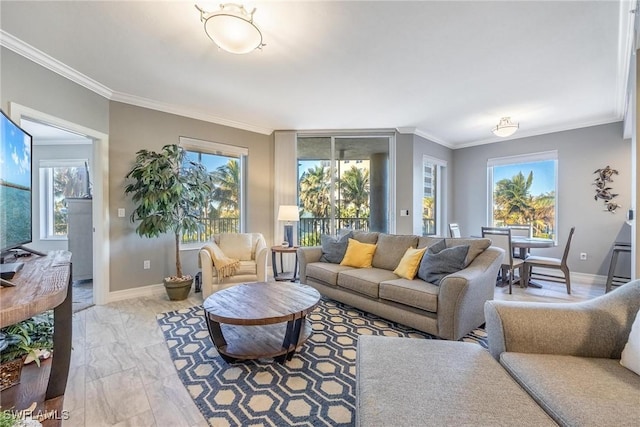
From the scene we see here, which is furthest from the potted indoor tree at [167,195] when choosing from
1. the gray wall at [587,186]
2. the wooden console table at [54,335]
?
the gray wall at [587,186]

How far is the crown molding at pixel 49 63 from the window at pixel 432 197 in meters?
5.42

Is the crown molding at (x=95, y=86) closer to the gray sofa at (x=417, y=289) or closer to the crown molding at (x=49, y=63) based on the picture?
the crown molding at (x=49, y=63)

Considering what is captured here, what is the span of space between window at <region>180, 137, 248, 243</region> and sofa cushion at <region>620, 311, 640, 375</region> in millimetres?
4497

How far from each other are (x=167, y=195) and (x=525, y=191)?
20.3 ft

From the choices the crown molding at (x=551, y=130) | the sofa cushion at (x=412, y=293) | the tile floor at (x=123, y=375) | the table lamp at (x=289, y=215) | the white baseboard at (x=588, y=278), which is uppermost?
the crown molding at (x=551, y=130)

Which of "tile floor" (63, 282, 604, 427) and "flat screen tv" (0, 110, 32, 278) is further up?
"flat screen tv" (0, 110, 32, 278)

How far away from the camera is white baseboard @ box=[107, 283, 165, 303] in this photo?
344 centimetres

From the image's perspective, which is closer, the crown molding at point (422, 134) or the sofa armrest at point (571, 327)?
the sofa armrest at point (571, 327)

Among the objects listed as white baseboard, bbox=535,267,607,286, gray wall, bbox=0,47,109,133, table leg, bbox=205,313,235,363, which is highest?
gray wall, bbox=0,47,109,133

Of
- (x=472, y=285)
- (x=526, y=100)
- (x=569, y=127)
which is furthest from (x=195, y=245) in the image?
(x=569, y=127)

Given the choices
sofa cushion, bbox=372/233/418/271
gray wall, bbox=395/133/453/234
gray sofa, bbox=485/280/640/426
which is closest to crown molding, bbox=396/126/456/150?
gray wall, bbox=395/133/453/234

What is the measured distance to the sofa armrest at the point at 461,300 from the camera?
7.20 ft

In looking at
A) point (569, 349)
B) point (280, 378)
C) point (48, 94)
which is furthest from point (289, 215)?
point (569, 349)

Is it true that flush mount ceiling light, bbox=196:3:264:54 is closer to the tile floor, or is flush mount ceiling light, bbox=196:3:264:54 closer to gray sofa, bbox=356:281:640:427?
gray sofa, bbox=356:281:640:427
